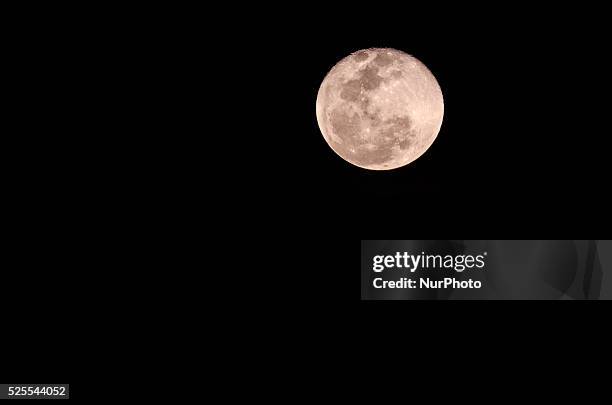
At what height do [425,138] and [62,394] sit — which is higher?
[425,138]

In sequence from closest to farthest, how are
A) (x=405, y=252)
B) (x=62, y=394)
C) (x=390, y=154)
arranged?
(x=62, y=394) → (x=405, y=252) → (x=390, y=154)

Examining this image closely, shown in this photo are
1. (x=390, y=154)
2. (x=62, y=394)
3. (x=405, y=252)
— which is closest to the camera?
(x=62, y=394)

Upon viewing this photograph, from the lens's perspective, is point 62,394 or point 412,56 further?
point 412,56

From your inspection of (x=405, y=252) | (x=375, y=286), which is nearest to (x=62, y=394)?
(x=375, y=286)

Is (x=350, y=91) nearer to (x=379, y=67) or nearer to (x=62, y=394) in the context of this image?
(x=379, y=67)

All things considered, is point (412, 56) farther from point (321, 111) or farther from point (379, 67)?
point (321, 111)

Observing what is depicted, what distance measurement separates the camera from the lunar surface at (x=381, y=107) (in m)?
6.39

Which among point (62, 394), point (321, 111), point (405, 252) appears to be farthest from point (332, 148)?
point (62, 394)

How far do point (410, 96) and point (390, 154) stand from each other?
2.18ft

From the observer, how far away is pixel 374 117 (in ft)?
21.0

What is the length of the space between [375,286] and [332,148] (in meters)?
1.74

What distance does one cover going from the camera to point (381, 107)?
251 inches

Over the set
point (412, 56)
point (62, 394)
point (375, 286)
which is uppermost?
point (412, 56)

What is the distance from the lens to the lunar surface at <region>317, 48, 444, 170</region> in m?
6.39
